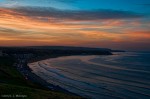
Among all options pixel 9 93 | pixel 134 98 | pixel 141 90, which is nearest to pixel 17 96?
pixel 9 93

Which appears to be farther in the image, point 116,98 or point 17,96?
point 116,98

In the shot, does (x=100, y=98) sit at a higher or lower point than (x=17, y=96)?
lower

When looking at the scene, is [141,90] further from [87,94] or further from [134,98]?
[87,94]

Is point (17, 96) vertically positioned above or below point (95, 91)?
above

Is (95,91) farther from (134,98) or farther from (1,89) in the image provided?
(1,89)

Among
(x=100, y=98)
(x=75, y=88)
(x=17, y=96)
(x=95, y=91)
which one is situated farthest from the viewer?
(x=75, y=88)

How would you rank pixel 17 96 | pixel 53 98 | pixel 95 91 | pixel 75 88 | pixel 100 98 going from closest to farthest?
1. pixel 17 96
2. pixel 53 98
3. pixel 100 98
4. pixel 95 91
5. pixel 75 88

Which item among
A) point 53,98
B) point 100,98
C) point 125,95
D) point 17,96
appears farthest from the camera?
point 125,95

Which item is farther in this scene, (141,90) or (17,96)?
(141,90)

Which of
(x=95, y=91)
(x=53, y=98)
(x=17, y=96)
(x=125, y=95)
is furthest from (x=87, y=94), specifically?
(x=17, y=96)
